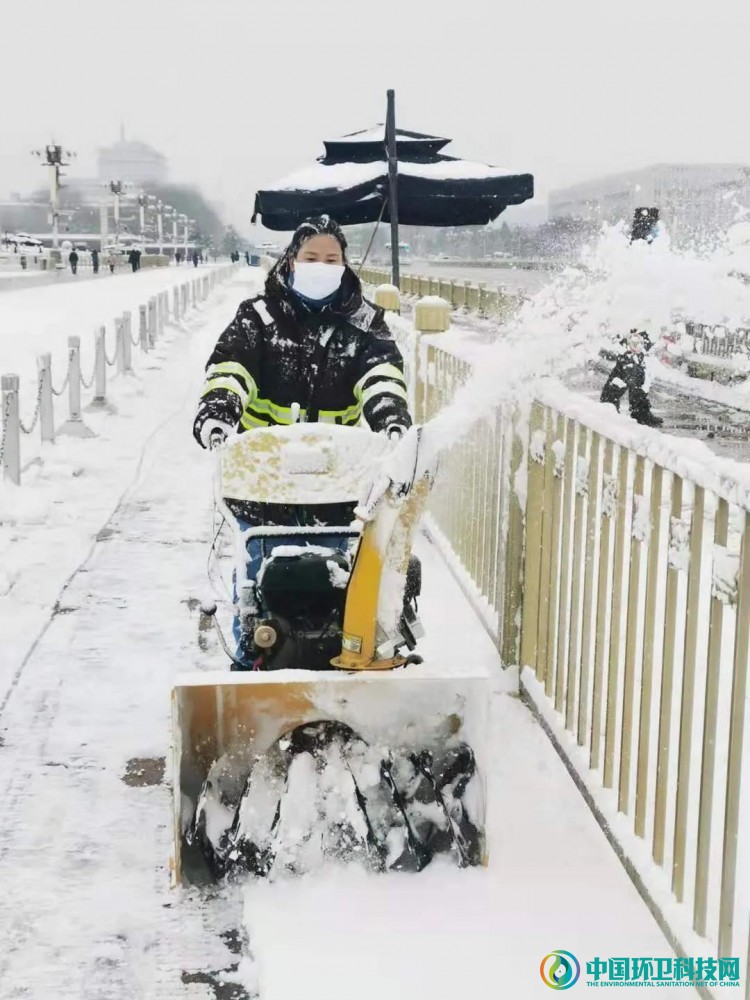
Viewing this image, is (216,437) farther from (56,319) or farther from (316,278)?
(56,319)

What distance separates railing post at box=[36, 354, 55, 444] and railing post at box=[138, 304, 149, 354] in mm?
8994

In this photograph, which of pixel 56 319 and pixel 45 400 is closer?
pixel 45 400

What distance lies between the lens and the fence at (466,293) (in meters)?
27.8

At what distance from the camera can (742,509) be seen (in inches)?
97.6

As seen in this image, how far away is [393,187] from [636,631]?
8.13 meters

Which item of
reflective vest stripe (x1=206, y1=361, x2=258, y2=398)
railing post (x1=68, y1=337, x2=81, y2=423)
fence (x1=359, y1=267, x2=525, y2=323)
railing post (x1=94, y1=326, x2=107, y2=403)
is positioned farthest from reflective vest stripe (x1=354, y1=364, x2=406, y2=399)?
fence (x1=359, y1=267, x2=525, y2=323)

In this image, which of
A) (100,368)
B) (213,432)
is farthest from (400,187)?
(213,432)

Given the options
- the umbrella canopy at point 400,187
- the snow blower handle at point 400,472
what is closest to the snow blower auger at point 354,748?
the snow blower handle at point 400,472

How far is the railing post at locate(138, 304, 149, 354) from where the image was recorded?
2044 centimetres

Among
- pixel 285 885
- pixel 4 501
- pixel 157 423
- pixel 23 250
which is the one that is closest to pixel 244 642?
pixel 285 885

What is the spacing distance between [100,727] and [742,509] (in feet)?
9.30

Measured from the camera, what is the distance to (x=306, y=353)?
4.63 meters

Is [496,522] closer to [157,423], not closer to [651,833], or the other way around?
[651,833]

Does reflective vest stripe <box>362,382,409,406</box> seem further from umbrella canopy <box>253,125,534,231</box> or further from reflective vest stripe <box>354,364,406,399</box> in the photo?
umbrella canopy <box>253,125,534,231</box>
